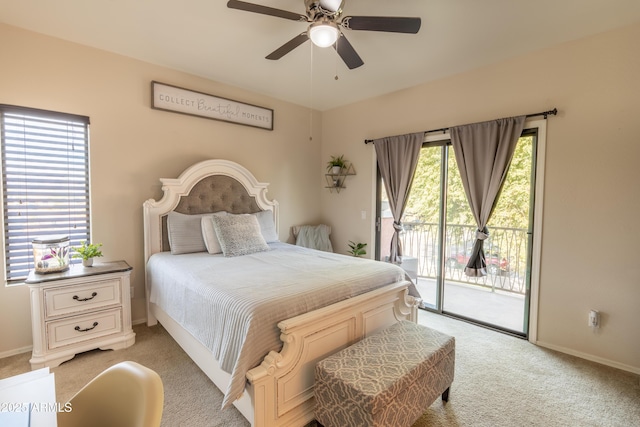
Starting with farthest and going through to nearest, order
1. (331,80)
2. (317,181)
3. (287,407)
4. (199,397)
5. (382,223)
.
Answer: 1. (317,181)
2. (382,223)
3. (331,80)
4. (199,397)
5. (287,407)

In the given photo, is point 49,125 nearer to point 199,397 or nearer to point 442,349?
point 199,397

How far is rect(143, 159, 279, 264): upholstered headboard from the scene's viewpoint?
2.98 meters

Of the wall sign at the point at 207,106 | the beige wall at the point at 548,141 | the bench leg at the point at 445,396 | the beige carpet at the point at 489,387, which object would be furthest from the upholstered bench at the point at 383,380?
the wall sign at the point at 207,106

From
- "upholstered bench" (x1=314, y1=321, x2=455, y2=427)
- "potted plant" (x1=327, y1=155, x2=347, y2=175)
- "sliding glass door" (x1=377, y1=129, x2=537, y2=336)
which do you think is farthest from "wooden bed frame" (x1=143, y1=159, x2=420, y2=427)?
"potted plant" (x1=327, y1=155, x2=347, y2=175)

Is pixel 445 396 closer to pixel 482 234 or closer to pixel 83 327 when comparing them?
pixel 482 234

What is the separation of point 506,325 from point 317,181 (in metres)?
3.02

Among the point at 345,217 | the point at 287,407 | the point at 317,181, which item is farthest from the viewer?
the point at 317,181

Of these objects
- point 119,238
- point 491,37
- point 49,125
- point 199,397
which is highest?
point 491,37

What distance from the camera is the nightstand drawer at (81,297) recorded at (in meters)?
2.23

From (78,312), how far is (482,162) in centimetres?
384

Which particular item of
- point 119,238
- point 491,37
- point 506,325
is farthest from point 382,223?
point 119,238

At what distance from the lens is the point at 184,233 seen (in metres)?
2.94

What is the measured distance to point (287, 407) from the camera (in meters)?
1.61

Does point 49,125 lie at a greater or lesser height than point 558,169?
greater
